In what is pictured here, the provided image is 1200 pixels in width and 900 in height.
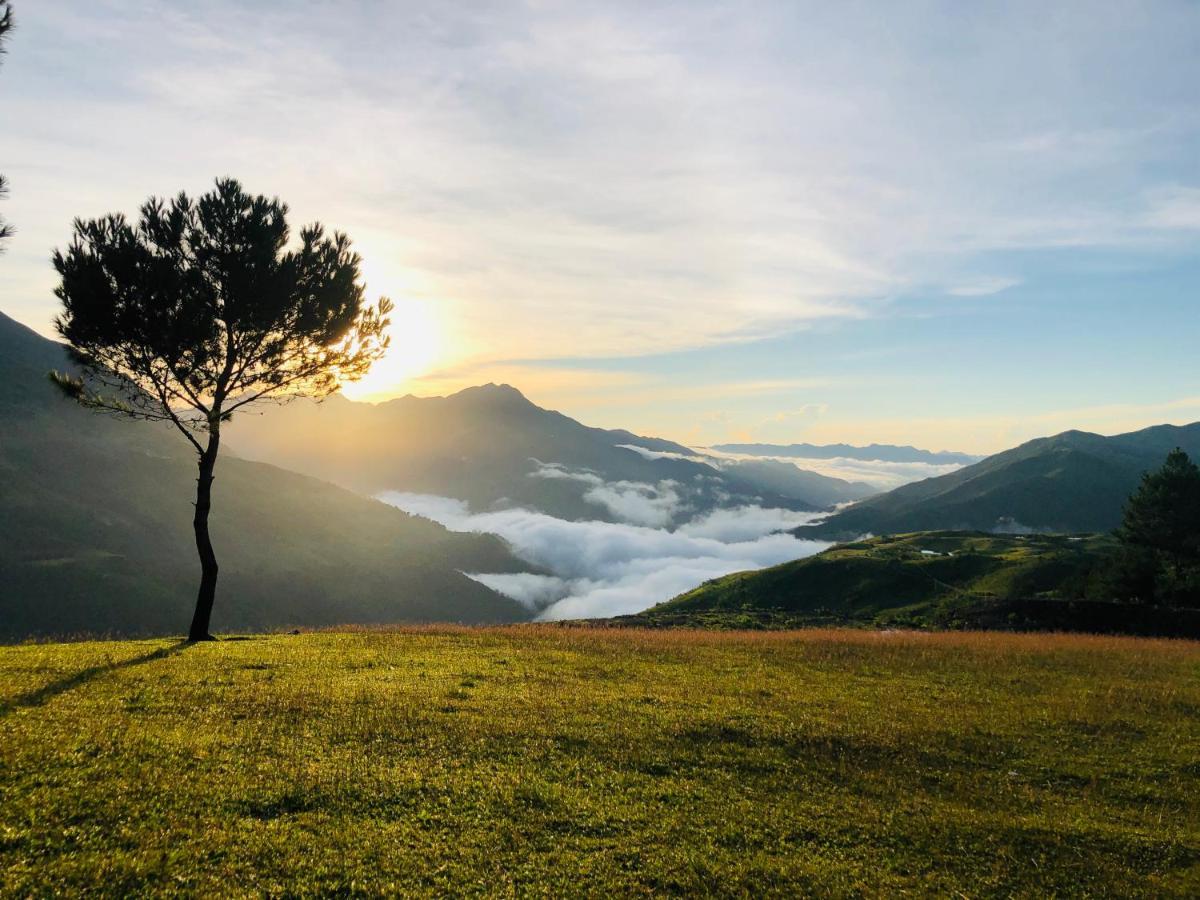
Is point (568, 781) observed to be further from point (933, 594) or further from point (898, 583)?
point (898, 583)

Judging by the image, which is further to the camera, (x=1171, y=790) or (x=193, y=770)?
(x=1171, y=790)

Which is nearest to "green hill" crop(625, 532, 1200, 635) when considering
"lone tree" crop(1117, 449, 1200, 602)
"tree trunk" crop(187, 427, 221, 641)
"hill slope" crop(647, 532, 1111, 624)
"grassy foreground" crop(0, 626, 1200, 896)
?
"hill slope" crop(647, 532, 1111, 624)

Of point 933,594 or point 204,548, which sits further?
point 933,594

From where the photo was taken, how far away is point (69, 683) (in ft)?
62.4

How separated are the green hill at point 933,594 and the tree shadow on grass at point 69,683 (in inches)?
1996

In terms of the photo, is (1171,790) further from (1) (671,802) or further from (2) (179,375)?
(2) (179,375)

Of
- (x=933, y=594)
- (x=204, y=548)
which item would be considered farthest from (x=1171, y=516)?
(x=204, y=548)

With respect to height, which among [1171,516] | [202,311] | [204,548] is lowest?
[204,548]

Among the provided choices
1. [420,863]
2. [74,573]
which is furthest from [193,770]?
[74,573]

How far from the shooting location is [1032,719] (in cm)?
2142

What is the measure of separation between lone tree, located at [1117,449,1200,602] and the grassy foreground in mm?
67273

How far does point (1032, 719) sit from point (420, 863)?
67.2ft

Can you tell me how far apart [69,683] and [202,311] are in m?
18.2

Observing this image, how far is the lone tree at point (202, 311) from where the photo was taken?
29797 mm
